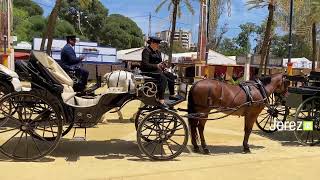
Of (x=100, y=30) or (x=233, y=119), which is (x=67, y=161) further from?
(x=100, y=30)

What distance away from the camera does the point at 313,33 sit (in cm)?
3309

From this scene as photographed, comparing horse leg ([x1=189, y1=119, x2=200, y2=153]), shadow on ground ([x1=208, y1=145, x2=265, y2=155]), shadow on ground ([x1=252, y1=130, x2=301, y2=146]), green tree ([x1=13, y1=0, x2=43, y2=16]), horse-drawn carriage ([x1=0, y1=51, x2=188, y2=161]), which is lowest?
shadow on ground ([x1=252, y1=130, x2=301, y2=146])

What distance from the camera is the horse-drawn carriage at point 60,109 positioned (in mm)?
8703

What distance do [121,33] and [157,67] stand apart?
63.5m

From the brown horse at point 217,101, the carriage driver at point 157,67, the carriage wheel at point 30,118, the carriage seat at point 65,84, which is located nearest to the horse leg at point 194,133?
the brown horse at point 217,101

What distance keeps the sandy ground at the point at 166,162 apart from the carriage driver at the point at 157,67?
4.20ft

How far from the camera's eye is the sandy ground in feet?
26.2

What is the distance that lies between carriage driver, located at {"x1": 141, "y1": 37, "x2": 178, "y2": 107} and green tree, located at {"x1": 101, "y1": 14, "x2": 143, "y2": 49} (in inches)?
2468

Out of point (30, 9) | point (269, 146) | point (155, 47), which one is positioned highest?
point (30, 9)

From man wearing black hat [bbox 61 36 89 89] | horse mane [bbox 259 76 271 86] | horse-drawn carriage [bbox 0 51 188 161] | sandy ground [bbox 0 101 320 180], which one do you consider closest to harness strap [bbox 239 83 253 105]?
horse mane [bbox 259 76 271 86]

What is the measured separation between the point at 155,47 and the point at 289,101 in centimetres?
385

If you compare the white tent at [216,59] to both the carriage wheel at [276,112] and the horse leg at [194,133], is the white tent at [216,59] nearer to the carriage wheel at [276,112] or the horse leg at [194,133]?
the carriage wheel at [276,112]

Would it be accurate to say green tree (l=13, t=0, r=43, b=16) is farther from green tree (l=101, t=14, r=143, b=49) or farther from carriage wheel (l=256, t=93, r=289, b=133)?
carriage wheel (l=256, t=93, r=289, b=133)

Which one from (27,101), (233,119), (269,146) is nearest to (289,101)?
(269,146)
